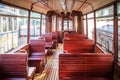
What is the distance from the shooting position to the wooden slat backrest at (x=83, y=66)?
3.96m

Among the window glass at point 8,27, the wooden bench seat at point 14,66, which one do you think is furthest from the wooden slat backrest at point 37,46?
the wooden bench seat at point 14,66

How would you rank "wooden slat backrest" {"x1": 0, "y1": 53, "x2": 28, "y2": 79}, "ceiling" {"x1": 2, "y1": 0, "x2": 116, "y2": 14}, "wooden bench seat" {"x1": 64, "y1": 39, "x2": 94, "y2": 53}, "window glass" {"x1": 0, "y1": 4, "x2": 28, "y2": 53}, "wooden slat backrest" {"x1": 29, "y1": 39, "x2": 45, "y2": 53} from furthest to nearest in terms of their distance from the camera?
"wooden slat backrest" {"x1": 29, "y1": 39, "x2": 45, "y2": 53} → "wooden bench seat" {"x1": 64, "y1": 39, "x2": 94, "y2": 53} → "ceiling" {"x1": 2, "y1": 0, "x2": 116, "y2": 14} → "window glass" {"x1": 0, "y1": 4, "x2": 28, "y2": 53} → "wooden slat backrest" {"x1": 0, "y1": 53, "x2": 28, "y2": 79}

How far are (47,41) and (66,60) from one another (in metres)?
6.55

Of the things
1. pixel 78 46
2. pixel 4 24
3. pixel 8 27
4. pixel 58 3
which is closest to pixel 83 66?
pixel 4 24

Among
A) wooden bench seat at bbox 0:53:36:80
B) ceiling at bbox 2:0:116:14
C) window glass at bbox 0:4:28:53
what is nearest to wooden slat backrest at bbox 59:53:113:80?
wooden bench seat at bbox 0:53:36:80

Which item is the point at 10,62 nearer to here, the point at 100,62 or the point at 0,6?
the point at 0,6

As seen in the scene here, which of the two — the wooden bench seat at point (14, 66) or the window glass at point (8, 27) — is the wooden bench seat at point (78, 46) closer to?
the window glass at point (8, 27)

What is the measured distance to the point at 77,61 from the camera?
156 inches

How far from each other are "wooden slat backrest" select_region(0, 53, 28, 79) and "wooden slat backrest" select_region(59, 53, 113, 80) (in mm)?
762

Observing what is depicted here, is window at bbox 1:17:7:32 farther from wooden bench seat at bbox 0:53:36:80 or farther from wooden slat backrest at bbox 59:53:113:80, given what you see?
wooden slat backrest at bbox 59:53:113:80

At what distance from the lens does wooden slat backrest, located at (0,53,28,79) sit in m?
3.93

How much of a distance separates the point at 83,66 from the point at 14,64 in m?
1.43

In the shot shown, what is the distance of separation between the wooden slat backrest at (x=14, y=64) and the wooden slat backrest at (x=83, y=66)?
762mm

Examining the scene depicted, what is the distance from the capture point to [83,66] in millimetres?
3973
